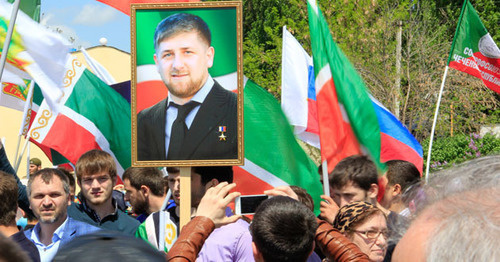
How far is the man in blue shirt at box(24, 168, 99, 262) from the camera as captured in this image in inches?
167

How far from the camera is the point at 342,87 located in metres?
6.10

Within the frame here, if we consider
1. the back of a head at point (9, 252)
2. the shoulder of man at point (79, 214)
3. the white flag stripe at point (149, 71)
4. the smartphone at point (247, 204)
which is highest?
the white flag stripe at point (149, 71)

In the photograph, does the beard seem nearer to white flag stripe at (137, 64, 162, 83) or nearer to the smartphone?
white flag stripe at (137, 64, 162, 83)

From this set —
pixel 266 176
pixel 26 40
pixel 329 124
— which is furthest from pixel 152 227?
pixel 26 40

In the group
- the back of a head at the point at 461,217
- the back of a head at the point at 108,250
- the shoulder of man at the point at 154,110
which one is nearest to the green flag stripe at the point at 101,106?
the shoulder of man at the point at 154,110

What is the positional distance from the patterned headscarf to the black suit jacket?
84 centimetres

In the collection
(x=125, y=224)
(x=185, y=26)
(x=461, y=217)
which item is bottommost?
(x=125, y=224)

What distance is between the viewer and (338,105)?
6.04 m

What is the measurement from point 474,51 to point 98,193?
21.3 ft

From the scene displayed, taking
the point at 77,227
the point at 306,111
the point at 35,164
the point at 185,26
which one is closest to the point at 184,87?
the point at 185,26

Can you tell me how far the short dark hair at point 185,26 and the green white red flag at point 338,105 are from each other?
1.75 m

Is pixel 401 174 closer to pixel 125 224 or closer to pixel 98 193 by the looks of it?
pixel 125 224

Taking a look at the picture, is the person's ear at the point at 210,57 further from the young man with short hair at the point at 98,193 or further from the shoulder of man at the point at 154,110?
the young man with short hair at the point at 98,193

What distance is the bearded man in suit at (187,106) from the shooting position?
4.20 meters
